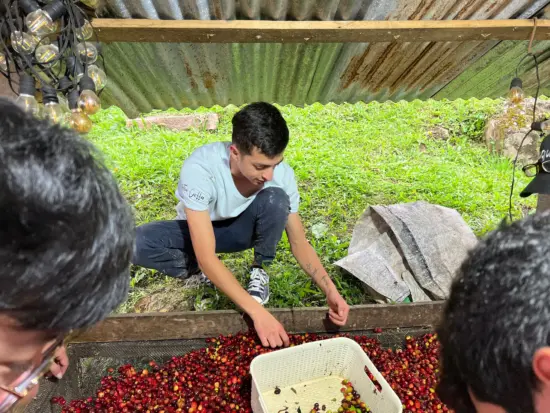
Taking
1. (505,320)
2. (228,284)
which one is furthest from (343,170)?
(505,320)

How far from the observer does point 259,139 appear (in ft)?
7.68

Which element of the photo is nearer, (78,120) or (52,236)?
(52,236)

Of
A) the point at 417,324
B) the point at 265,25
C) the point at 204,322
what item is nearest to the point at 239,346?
the point at 204,322

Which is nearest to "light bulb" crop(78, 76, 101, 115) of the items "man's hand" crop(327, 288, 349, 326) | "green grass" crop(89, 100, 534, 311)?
"man's hand" crop(327, 288, 349, 326)

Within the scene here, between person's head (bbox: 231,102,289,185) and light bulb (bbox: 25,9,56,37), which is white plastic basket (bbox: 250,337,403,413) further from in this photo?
light bulb (bbox: 25,9,56,37)

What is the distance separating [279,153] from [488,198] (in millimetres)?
4212

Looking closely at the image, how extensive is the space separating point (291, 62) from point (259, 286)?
6.08ft

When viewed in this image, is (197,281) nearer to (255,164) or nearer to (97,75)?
(255,164)

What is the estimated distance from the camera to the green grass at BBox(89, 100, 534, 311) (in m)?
3.71

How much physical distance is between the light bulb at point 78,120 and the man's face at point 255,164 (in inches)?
37.9

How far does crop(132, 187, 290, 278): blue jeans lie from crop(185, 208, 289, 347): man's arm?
0.50m

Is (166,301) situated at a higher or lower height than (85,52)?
lower

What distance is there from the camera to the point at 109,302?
0.73 m

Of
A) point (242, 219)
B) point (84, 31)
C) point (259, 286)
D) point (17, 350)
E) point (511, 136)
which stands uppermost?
point (84, 31)
